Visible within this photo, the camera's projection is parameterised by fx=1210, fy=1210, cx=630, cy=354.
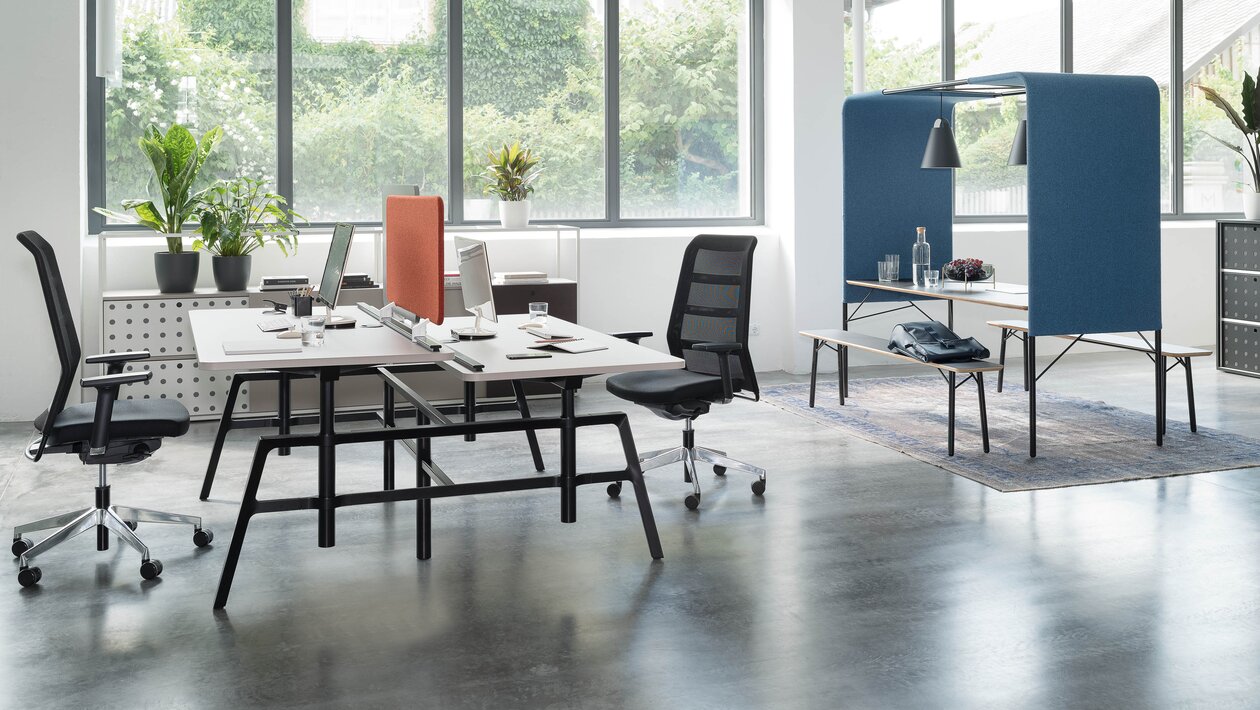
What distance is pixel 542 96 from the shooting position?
848 centimetres

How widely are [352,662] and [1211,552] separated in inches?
118

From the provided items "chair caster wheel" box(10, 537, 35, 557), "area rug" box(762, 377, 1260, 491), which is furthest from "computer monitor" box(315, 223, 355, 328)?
Answer: "area rug" box(762, 377, 1260, 491)

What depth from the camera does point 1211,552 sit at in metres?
4.32

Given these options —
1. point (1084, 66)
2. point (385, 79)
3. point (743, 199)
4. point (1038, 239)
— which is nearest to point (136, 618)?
point (1038, 239)

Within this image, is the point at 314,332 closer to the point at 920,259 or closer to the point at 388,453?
the point at 388,453

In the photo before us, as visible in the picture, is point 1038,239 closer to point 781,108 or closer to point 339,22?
point 781,108

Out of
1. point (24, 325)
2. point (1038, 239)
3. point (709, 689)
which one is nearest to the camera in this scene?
point (709, 689)

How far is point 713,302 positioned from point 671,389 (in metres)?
0.67

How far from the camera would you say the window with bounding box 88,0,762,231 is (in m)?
7.63

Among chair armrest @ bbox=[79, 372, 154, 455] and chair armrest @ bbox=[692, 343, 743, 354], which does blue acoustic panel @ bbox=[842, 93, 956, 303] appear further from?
chair armrest @ bbox=[79, 372, 154, 455]

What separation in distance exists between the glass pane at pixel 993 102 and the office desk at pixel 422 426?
Answer: 19.1 feet

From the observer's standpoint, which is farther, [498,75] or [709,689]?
[498,75]

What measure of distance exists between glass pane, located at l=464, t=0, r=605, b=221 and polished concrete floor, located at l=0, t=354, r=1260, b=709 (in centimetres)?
340

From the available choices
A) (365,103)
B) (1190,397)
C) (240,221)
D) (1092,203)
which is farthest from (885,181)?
(240,221)
